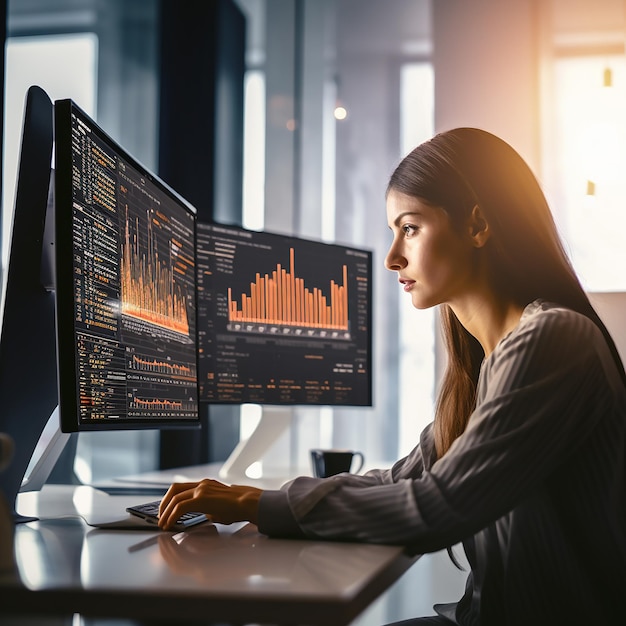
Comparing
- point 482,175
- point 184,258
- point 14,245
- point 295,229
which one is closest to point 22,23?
point 295,229

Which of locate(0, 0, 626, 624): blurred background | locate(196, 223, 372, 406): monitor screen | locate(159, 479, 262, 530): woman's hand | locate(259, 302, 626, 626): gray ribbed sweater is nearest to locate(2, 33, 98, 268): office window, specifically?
locate(0, 0, 626, 624): blurred background

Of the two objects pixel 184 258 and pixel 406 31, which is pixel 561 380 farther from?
pixel 406 31

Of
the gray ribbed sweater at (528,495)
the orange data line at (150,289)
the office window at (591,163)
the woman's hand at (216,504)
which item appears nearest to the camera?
the gray ribbed sweater at (528,495)

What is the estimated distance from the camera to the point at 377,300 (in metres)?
2.98

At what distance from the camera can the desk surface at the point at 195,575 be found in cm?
63

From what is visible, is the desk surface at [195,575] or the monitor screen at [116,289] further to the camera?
the monitor screen at [116,289]

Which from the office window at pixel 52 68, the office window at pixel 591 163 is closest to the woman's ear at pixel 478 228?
the office window at pixel 591 163

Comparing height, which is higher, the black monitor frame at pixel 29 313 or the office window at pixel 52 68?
the office window at pixel 52 68

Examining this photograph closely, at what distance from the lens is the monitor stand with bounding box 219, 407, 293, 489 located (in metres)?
1.97

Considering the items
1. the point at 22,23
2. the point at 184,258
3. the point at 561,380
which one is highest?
Answer: the point at 22,23

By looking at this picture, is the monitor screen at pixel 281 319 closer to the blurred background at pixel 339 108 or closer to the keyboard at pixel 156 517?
the blurred background at pixel 339 108

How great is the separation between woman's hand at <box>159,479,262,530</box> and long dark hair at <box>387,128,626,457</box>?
46cm

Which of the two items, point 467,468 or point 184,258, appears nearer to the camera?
point 467,468

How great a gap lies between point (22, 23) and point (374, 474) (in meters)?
2.35
